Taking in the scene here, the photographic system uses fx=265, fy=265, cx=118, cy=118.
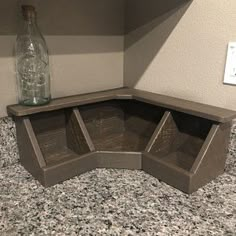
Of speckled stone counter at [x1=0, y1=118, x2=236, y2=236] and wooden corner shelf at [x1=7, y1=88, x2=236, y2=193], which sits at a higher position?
wooden corner shelf at [x1=7, y1=88, x2=236, y2=193]

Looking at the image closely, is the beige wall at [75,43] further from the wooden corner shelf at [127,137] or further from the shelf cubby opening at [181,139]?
the shelf cubby opening at [181,139]

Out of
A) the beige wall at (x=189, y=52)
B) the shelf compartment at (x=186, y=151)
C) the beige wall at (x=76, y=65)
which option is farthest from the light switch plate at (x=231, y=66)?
the beige wall at (x=76, y=65)

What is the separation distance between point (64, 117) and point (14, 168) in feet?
0.70

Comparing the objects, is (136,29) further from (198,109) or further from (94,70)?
(198,109)

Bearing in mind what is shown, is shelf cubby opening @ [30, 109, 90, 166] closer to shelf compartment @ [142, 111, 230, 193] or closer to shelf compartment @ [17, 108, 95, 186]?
shelf compartment @ [17, 108, 95, 186]

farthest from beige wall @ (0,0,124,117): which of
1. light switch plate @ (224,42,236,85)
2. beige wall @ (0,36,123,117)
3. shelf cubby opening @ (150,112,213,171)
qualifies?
light switch plate @ (224,42,236,85)

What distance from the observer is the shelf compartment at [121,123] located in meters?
0.90

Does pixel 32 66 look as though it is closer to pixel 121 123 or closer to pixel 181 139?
pixel 121 123

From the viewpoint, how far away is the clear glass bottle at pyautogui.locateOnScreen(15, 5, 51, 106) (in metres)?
0.78

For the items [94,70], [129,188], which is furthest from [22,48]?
[129,188]

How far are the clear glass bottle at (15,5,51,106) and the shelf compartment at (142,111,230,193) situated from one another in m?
0.36

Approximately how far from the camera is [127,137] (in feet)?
3.18

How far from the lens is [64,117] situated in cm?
85

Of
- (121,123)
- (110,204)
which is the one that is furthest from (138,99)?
(110,204)
